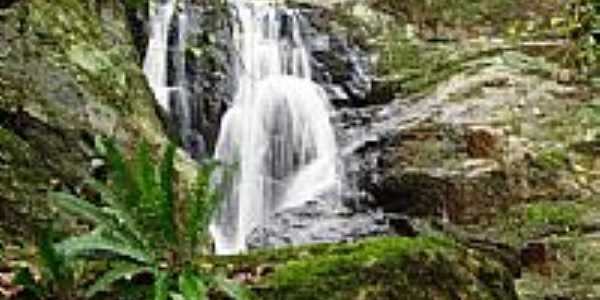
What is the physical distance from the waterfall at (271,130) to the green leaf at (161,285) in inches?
257

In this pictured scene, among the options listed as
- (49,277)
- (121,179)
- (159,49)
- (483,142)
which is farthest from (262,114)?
(49,277)

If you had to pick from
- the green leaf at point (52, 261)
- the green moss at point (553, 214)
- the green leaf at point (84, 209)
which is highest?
the green leaf at point (84, 209)

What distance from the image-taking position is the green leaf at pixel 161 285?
394 centimetres

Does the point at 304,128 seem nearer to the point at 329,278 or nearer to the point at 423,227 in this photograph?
the point at 423,227

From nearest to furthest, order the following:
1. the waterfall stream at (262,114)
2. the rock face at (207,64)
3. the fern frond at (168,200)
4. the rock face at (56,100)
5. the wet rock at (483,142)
Answer: the fern frond at (168,200) < the rock face at (56,100) < the wet rock at (483,142) < the waterfall stream at (262,114) < the rock face at (207,64)

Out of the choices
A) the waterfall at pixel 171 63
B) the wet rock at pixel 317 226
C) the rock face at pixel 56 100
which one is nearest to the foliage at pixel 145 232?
the rock face at pixel 56 100

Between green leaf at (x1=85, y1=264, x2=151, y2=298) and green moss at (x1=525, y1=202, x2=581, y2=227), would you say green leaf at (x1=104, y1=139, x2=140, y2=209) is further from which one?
green moss at (x1=525, y1=202, x2=581, y2=227)

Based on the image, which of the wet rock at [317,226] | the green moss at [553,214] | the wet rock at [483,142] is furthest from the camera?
the wet rock at [483,142]

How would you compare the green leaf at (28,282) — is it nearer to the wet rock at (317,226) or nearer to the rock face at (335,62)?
the wet rock at (317,226)

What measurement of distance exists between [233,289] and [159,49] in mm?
9696

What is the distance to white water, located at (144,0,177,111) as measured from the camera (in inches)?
505

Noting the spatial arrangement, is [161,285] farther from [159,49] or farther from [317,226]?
[159,49]

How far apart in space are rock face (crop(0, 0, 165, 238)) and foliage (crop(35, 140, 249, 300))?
2019mm

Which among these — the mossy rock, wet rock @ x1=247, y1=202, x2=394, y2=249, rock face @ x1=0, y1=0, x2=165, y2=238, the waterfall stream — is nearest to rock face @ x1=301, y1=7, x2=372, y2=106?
the waterfall stream
